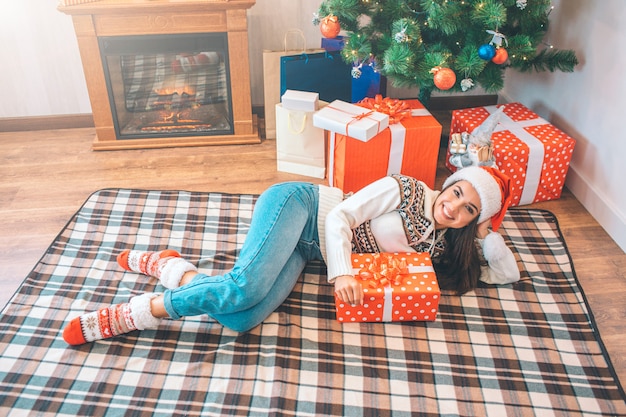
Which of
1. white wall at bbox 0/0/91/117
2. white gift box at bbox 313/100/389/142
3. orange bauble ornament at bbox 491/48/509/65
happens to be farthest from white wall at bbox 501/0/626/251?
white wall at bbox 0/0/91/117

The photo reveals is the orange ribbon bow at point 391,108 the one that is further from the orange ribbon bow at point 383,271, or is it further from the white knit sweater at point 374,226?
the orange ribbon bow at point 383,271

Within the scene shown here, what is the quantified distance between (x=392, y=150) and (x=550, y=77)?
936mm

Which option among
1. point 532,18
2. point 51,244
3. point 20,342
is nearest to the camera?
point 20,342

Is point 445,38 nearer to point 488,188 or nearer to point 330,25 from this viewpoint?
point 330,25

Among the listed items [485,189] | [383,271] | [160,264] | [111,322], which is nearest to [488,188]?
[485,189]

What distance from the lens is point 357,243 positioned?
1890mm

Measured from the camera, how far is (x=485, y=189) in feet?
5.59

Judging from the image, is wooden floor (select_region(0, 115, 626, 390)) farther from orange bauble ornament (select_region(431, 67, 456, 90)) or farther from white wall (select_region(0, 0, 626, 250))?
orange bauble ornament (select_region(431, 67, 456, 90))

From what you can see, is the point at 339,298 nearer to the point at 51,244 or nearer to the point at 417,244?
the point at 417,244

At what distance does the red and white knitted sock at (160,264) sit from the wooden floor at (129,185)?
1.27ft

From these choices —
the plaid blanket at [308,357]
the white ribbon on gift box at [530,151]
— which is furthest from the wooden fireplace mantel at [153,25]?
the white ribbon on gift box at [530,151]

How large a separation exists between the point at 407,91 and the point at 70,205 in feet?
5.96

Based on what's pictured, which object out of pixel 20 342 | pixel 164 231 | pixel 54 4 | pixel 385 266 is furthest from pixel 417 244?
pixel 54 4

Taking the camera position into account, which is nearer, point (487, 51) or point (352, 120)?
point (487, 51)
